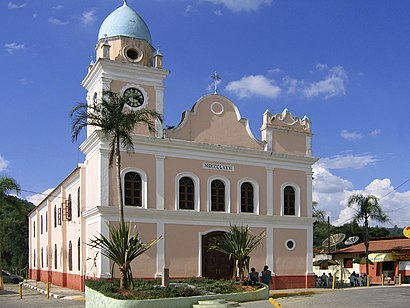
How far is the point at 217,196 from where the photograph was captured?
28.8 m

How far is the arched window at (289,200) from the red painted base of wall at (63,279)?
38.6 feet

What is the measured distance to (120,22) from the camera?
28641mm

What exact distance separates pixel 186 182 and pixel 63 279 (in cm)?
1133

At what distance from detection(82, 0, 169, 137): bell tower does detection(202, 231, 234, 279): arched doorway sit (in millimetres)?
6017

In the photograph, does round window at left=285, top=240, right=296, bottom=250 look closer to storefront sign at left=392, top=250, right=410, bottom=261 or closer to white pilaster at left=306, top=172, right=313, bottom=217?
white pilaster at left=306, top=172, right=313, bottom=217

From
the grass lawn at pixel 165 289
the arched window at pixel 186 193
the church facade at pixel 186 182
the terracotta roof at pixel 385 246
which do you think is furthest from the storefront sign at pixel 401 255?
the grass lawn at pixel 165 289

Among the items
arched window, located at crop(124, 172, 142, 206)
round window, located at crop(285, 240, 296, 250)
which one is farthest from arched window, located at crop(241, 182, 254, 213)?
arched window, located at crop(124, 172, 142, 206)

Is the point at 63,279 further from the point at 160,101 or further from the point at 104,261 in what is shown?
the point at 160,101

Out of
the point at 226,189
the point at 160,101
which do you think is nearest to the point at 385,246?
the point at 226,189

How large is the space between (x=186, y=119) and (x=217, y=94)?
250 centimetres

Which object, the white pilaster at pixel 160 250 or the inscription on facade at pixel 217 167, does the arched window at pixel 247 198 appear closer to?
the inscription on facade at pixel 217 167

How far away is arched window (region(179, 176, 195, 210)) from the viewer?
27.7 m

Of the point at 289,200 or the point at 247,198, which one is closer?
the point at 247,198

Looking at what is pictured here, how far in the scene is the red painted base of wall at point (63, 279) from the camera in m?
28.8
